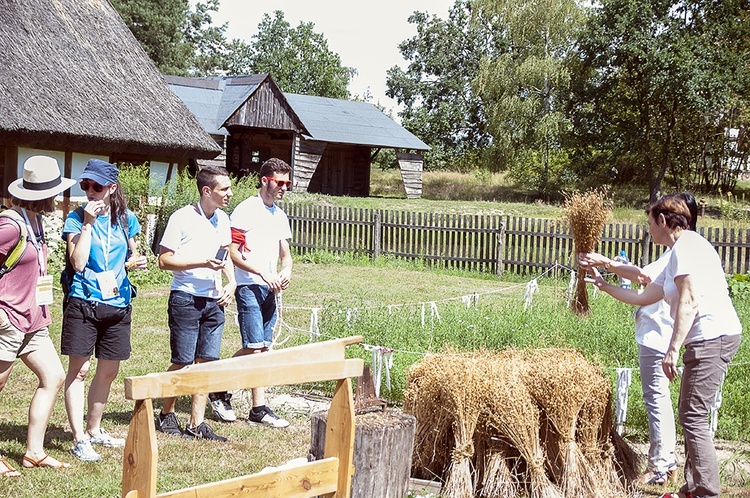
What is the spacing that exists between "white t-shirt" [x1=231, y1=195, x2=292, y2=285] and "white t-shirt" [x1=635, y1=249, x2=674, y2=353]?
95.1 inches

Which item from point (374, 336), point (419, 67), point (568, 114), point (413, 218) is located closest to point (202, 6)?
point (419, 67)

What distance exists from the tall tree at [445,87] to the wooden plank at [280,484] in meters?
44.8

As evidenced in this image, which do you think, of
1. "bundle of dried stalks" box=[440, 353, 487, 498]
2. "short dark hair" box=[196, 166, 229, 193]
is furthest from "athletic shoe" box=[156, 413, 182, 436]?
"bundle of dried stalks" box=[440, 353, 487, 498]

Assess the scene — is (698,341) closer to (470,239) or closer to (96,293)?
(96,293)

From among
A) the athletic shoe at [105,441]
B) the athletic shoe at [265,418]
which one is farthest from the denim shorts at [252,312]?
the athletic shoe at [105,441]

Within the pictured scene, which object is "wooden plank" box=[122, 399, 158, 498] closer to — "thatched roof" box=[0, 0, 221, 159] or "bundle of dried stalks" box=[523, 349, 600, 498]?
"bundle of dried stalks" box=[523, 349, 600, 498]

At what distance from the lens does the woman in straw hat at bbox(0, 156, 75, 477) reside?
4.41 metres

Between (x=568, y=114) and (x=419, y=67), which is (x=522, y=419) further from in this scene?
(x=419, y=67)

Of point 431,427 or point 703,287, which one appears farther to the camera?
point 431,427

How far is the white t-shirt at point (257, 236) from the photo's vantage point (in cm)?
579

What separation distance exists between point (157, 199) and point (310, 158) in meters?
15.3

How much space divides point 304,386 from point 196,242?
224 centimetres

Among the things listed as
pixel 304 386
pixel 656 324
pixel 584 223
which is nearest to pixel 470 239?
pixel 584 223

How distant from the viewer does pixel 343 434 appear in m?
3.25
